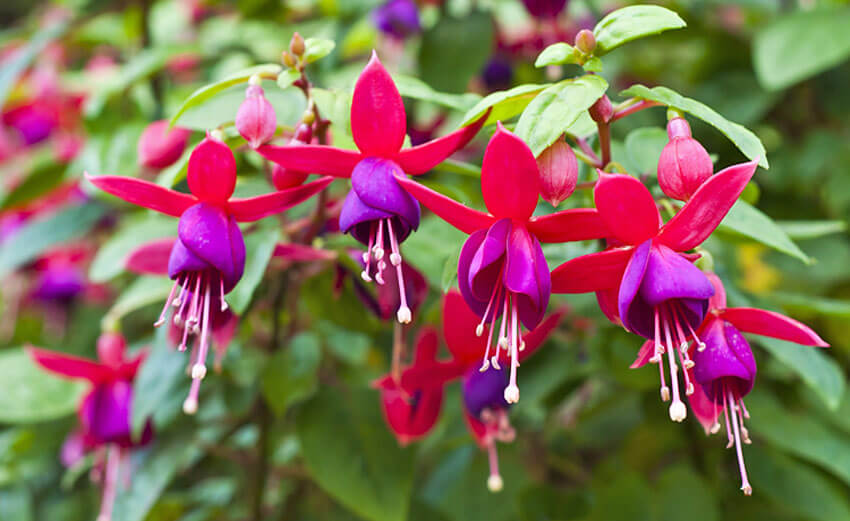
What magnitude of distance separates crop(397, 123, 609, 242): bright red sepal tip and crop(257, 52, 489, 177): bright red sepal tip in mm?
40

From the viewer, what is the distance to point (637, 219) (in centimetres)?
53

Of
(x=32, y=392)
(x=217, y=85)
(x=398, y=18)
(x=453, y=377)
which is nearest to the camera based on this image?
(x=217, y=85)

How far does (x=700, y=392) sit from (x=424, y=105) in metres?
0.99

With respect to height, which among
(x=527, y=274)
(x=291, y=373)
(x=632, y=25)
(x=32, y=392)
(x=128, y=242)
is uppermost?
(x=632, y=25)

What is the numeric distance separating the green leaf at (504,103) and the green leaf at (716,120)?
81 mm

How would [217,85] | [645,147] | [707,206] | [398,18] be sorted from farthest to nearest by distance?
[398,18], [645,147], [217,85], [707,206]

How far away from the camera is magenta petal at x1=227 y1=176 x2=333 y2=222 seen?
0.61m

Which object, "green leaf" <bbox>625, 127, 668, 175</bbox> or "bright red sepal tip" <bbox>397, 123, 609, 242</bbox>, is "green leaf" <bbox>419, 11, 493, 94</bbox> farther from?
"bright red sepal tip" <bbox>397, 123, 609, 242</bbox>

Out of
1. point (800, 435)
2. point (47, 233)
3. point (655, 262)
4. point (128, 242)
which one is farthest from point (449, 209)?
point (47, 233)

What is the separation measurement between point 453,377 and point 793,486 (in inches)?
21.5

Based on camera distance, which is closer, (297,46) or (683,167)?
(683,167)

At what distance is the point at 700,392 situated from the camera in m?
0.65

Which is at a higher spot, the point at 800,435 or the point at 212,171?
the point at 212,171

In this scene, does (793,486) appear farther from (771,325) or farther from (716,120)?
(716,120)
